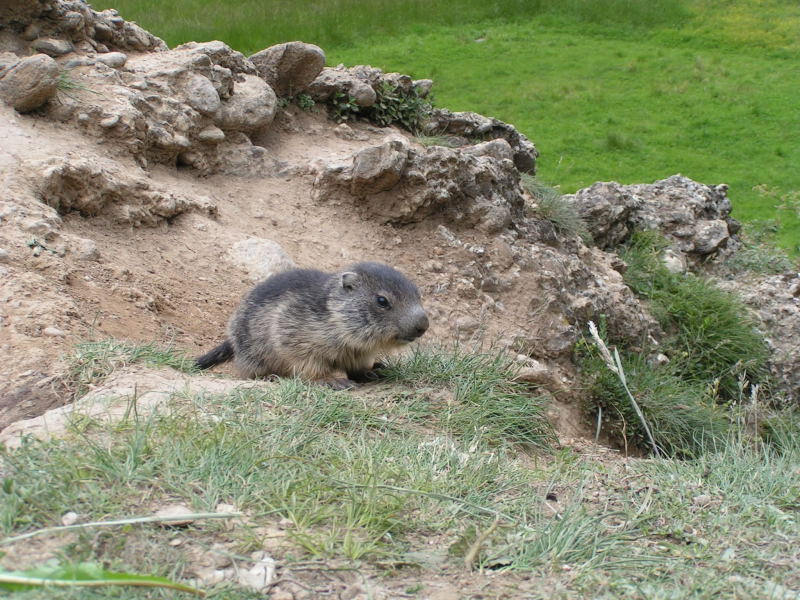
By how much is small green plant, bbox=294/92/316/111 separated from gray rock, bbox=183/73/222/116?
4.39 feet

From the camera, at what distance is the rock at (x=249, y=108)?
732cm

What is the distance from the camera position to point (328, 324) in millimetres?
4719

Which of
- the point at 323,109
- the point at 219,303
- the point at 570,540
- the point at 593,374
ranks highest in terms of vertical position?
the point at 323,109

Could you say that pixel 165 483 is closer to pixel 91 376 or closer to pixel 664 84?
pixel 91 376

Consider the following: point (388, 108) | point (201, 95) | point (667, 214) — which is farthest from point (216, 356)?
point (667, 214)

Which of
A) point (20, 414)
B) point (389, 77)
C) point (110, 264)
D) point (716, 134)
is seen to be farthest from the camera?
point (716, 134)

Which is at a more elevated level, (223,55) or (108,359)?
(223,55)

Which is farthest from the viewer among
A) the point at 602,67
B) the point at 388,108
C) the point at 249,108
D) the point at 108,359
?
the point at 602,67

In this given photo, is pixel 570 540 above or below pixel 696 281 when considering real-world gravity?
above

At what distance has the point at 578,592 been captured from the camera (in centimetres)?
259

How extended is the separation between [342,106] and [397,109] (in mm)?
730

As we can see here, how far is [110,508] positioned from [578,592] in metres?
1.57

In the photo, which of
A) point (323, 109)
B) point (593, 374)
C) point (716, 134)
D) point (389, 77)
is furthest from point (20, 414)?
point (716, 134)

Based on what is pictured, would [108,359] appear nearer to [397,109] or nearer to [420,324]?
[420,324]
